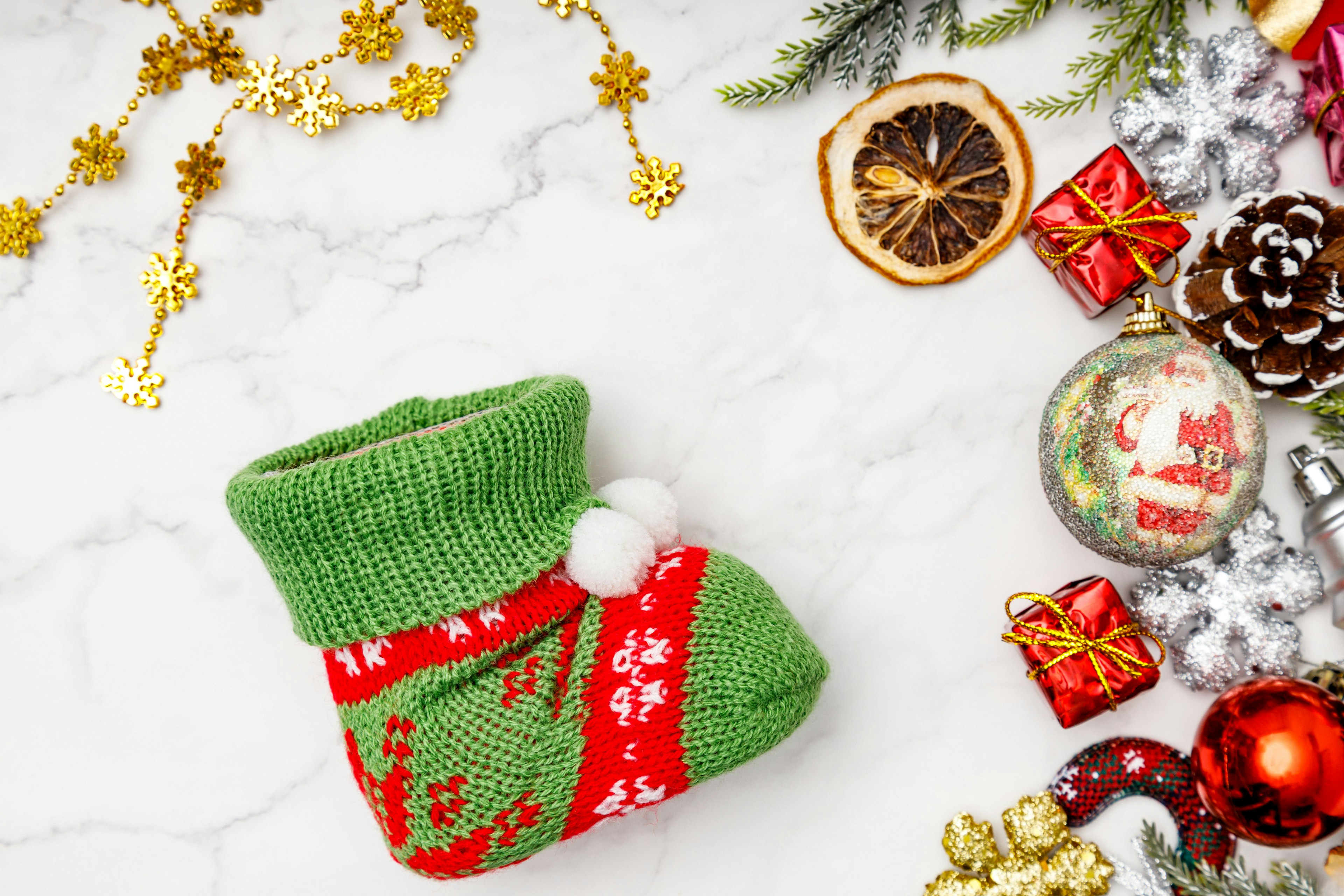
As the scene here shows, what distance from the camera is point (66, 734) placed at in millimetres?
1007

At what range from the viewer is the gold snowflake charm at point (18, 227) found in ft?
3.25

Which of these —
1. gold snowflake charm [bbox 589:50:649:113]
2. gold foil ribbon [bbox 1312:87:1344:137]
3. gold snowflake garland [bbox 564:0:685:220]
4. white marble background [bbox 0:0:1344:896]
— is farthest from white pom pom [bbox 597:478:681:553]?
gold foil ribbon [bbox 1312:87:1344:137]

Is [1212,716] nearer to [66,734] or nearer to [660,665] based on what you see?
[660,665]

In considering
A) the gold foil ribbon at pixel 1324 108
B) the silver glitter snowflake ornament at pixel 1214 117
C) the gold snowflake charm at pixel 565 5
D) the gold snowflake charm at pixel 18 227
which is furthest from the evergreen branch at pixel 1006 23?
the gold snowflake charm at pixel 18 227

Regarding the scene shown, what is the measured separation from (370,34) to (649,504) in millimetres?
652

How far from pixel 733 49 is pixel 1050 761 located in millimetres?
936

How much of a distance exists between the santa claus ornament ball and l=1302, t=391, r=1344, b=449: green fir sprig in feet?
0.48

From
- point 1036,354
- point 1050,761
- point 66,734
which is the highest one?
point 1036,354

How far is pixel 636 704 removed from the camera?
2.69ft

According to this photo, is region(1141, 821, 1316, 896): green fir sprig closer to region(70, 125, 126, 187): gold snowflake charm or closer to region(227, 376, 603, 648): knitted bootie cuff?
region(227, 376, 603, 648): knitted bootie cuff

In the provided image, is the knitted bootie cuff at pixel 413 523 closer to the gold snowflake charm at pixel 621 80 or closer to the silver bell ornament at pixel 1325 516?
the gold snowflake charm at pixel 621 80

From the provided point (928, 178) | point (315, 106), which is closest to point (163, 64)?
point (315, 106)

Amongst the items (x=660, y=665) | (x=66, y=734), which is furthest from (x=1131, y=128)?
(x=66, y=734)

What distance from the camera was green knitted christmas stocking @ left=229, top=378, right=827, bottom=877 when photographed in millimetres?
774
